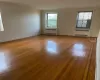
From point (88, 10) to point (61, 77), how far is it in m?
6.98

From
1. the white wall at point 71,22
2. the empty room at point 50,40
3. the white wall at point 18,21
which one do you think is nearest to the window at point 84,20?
the empty room at point 50,40

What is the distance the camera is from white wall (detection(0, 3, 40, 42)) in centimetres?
593

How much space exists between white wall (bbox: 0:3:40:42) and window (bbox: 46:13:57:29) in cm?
107

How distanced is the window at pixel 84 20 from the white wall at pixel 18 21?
3.36 meters

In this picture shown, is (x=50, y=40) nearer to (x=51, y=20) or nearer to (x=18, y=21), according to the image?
(x=18, y=21)

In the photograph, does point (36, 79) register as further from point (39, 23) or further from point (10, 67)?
point (39, 23)

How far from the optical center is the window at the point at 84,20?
8.31 metres

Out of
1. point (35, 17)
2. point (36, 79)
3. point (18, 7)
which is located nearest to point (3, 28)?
point (18, 7)

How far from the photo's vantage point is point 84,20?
8523 millimetres

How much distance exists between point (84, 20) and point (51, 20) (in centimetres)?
273

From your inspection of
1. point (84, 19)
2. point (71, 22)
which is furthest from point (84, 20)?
point (71, 22)

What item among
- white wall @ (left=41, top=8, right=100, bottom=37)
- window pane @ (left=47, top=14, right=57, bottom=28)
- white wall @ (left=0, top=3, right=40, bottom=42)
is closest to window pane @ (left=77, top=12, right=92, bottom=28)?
white wall @ (left=41, top=8, right=100, bottom=37)

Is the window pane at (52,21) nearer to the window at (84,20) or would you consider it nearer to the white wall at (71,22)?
the white wall at (71,22)

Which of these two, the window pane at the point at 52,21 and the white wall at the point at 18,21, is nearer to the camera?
the white wall at the point at 18,21
